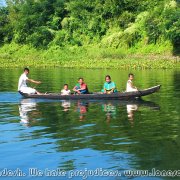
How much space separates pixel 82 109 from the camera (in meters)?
16.7

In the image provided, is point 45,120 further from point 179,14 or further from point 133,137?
point 179,14

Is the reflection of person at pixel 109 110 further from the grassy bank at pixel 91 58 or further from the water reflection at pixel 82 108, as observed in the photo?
the grassy bank at pixel 91 58

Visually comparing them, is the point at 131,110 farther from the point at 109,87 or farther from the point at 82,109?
the point at 109,87

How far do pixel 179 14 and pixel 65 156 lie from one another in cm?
3266

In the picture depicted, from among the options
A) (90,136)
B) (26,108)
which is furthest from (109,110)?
(90,136)

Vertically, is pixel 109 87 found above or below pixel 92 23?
below

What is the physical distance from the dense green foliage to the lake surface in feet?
83.0

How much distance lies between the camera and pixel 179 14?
131 ft

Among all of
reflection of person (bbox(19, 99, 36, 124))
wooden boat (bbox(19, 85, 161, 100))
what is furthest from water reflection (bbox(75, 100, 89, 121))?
reflection of person (bbox(19, 99, 36, 124))

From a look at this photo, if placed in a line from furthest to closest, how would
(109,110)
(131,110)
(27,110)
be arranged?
1. (27,110)
2. (109,110)
3. (131,110)

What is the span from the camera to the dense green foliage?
44000 mm

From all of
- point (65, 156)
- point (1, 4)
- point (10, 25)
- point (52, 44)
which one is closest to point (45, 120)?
point (65, 156)

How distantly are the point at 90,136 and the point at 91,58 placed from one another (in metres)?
35.4

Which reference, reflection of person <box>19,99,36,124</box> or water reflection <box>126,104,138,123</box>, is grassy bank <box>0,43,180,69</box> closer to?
reflection of person <box>19,99,36,124</box>
